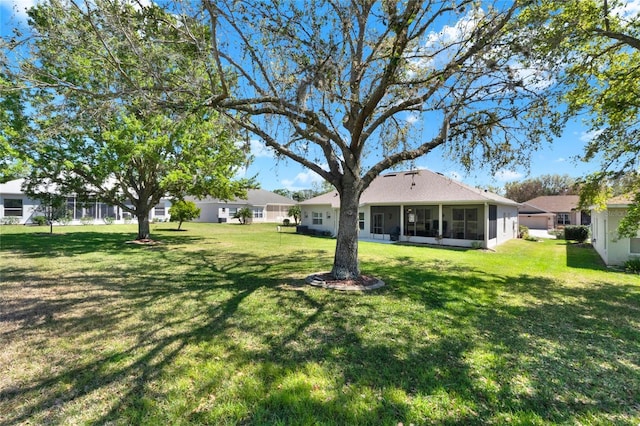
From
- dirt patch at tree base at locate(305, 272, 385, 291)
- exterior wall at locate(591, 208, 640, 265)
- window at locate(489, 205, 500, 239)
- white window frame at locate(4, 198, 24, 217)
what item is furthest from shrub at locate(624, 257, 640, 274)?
white window frame at locate(4, 198, 24, 217)

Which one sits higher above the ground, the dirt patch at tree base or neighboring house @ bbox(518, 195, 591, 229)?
neighboring house @ bbox(518, 195, 591, 229)

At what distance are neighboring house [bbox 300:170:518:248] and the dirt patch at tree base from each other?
345 inches

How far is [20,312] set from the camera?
5613 millimetres

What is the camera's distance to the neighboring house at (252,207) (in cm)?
3944

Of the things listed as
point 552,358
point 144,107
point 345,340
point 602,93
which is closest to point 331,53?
point 144,107

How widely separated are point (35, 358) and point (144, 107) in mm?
5691

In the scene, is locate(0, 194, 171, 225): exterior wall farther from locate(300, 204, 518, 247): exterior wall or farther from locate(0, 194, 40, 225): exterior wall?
locate(300, 204, 518, 247): exterior wall

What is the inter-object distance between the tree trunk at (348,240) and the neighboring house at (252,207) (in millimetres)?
30747

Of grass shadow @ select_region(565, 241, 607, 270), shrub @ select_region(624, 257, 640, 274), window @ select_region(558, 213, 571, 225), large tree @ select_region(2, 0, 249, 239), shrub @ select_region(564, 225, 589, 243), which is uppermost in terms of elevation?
large tree @ select_region(2, 0, 249, 239)

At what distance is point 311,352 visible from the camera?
4.14 metres

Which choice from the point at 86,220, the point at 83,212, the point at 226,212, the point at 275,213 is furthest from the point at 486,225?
the point at 83,212

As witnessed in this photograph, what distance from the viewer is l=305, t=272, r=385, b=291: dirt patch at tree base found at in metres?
7.60

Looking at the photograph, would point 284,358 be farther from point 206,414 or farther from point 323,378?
point 206,414

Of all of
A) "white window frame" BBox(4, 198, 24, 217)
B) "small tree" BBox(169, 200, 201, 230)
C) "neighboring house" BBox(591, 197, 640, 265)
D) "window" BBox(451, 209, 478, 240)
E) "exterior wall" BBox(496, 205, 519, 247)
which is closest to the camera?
"neighboring house" BBox(591, 197, 640, 265)
